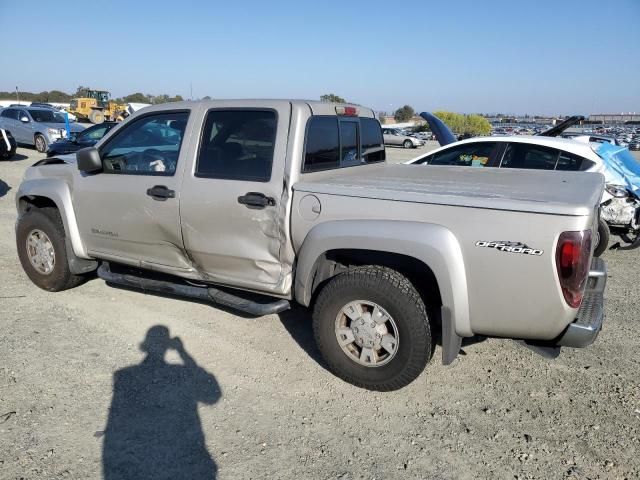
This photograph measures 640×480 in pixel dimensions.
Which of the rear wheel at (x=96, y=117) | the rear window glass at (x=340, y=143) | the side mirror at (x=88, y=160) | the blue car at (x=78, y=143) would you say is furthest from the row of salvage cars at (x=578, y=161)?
the rear wheel at (x=96, y=117)

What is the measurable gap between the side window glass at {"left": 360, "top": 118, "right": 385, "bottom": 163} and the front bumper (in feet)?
7.18

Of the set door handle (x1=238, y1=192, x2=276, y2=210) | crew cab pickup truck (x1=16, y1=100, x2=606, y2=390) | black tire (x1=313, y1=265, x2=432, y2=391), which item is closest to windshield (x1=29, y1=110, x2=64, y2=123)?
crew cab pickup truck (x1=16, y1=100, x2=606, y2=390)

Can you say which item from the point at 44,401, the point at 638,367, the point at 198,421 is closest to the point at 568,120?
the point at 638,367

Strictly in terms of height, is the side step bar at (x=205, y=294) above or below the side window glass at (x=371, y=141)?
below

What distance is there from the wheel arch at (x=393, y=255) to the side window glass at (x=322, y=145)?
0.63 metres

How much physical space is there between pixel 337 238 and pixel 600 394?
6.75 feet

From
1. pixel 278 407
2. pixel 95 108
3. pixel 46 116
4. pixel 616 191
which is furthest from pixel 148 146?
pixel 95 108

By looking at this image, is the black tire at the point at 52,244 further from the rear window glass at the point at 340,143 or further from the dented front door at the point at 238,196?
the rear window glass at the point at 340,143

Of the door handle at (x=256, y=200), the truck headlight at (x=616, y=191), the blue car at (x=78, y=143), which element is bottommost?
the blue car at (x=78, y=143)

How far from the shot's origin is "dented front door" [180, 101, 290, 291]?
3.50 m

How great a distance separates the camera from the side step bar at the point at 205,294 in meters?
3.64

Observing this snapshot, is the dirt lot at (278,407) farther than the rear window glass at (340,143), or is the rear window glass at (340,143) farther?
the rear window glass at (340,143)

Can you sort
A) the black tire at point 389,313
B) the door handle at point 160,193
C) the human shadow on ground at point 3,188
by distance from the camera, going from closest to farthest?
the black tire at point 389,313
the door handle at point 160,193
the human shadow on ground at point 3,188

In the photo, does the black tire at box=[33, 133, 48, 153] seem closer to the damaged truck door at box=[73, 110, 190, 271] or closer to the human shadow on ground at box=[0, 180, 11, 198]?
the human shadow on ground at box=[0, 180, 11, 198]
